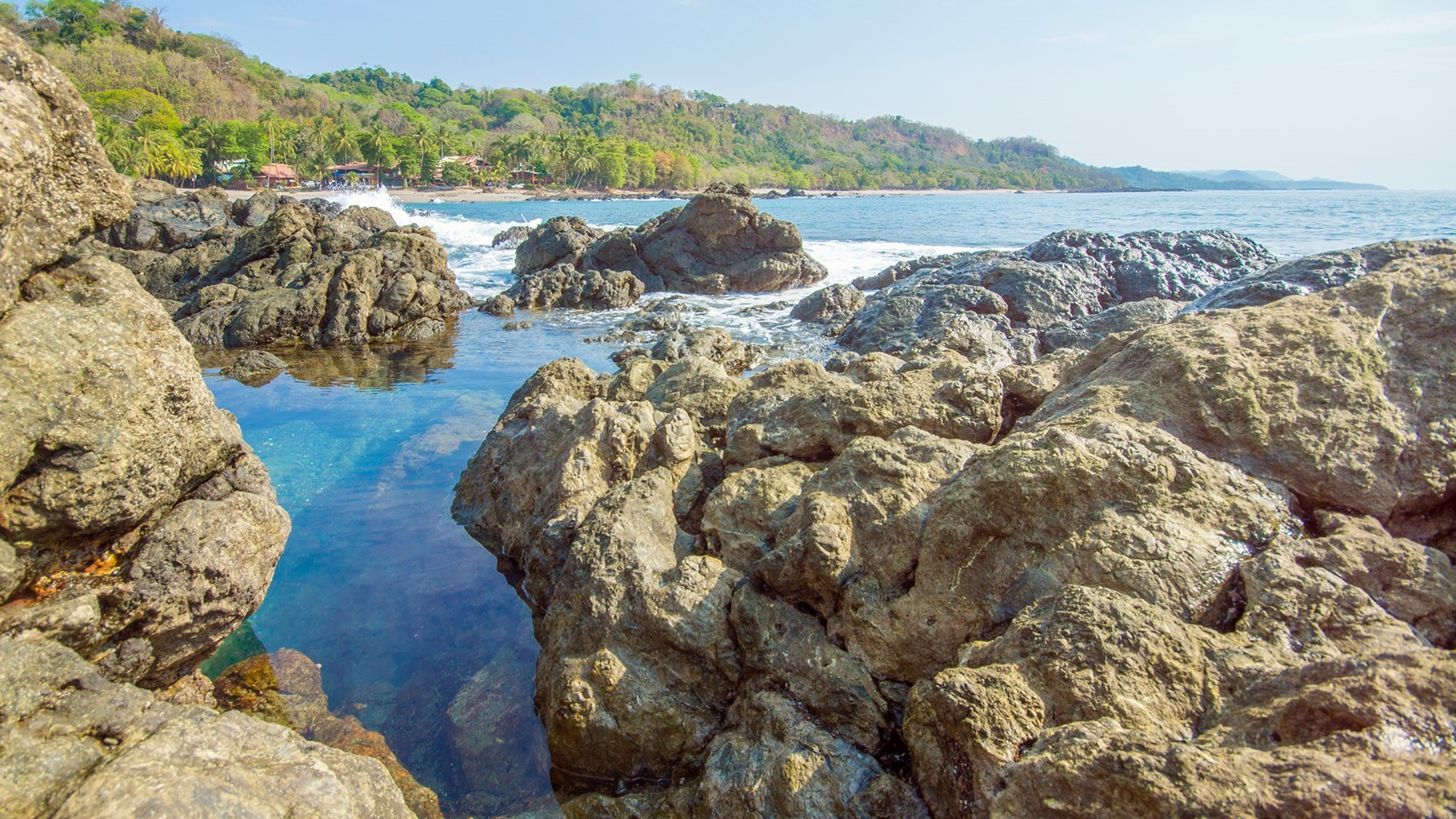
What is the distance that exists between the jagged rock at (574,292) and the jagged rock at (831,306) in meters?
6.08

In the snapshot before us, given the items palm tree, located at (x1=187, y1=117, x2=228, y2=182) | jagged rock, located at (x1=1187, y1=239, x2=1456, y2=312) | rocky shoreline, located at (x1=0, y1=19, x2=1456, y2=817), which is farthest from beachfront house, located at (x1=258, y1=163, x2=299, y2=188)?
jagged rock, located at (x1=1187, y1=239, x2=1456, y2=312)

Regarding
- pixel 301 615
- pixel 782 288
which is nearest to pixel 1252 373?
pixel 301 615

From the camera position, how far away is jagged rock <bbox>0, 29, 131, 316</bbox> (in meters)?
3.29

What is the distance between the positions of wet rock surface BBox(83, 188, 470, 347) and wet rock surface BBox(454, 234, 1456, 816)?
13.5 meters

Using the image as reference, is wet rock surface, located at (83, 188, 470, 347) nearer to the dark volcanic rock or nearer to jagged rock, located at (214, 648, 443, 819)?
the dark volcanic rock

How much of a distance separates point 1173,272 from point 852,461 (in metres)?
13.0

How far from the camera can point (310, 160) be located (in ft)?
277

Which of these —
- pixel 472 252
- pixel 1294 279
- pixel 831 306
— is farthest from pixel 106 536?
pixel 472 252

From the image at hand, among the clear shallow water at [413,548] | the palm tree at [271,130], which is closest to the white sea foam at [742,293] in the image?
the clear shallow water at [413,548]

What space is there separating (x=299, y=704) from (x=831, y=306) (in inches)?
552

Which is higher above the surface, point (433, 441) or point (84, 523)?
point (84, 523)

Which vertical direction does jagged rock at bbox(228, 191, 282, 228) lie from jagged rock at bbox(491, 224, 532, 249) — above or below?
above

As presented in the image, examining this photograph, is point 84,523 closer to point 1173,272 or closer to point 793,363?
point 793,363

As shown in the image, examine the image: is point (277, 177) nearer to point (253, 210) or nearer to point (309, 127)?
point (309, 127)
